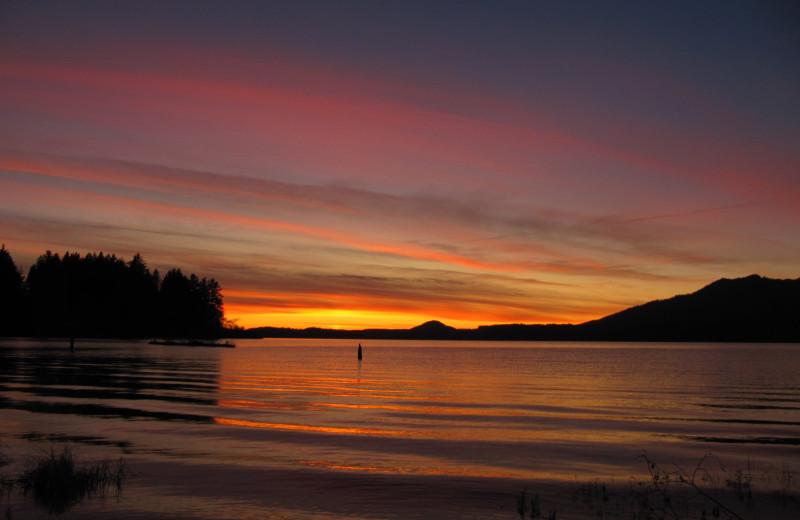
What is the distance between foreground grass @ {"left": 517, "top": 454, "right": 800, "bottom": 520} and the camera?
13.4m

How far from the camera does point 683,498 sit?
1488 cm

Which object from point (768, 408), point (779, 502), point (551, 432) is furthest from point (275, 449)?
point (768, 408)

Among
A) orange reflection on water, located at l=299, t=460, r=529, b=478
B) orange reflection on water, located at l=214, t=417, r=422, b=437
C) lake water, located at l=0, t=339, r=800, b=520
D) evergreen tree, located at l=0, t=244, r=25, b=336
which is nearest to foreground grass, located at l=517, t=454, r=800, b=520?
lake water, located at l=0, t=339, r=800, b=520

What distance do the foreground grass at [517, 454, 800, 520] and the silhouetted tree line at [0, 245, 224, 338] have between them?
14164 centimetres

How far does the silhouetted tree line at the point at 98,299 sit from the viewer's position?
146875 mm

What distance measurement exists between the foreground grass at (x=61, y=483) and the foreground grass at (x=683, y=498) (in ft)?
31.8

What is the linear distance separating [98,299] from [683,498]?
563 ft

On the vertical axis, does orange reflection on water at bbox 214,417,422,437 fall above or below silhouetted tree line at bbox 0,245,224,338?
below

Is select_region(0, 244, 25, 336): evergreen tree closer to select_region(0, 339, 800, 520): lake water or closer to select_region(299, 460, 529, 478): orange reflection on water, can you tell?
select_region(0, 339, 800, 520): lake water

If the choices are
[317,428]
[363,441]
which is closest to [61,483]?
[363,441]

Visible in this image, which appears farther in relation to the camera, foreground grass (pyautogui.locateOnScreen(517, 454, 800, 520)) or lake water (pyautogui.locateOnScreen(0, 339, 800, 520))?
lake water (pyautogui.locateOnScreen(0, 339, 800, 520))

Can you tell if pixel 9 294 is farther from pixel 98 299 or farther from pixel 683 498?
pixel 683 498

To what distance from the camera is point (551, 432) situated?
82.7ft

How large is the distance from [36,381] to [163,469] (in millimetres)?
30517
